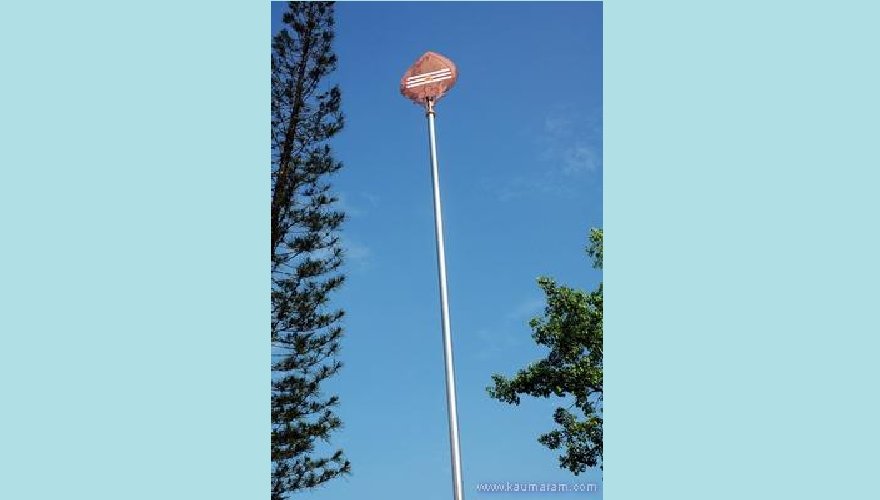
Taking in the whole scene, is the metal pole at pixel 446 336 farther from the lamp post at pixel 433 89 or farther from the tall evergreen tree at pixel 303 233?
the tall evergreen tree at pixel 303 233

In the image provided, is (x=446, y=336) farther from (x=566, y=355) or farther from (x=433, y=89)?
(x=566, y=355)

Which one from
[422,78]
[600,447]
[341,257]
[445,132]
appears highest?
[445,132]

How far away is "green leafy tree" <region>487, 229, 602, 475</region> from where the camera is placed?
7641mm

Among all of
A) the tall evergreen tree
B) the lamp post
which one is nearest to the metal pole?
the lamp post

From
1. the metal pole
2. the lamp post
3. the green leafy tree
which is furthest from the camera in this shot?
the green leafy tree

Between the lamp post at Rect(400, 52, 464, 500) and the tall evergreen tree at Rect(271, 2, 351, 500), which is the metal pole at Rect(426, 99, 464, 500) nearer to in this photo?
the lamp post at Rect(400, 52, 464, 500)

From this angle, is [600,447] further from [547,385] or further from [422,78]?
[422,78]

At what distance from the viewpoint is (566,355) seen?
778 centimetres

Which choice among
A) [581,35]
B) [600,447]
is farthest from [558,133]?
[600,447]

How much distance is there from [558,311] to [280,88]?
298 centimetres

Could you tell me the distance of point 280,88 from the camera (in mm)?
7516

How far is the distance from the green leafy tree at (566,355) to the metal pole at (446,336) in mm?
3025

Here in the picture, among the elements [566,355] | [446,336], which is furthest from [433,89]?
[566,355]

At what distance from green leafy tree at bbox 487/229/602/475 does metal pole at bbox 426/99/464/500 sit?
3025 millimetres
